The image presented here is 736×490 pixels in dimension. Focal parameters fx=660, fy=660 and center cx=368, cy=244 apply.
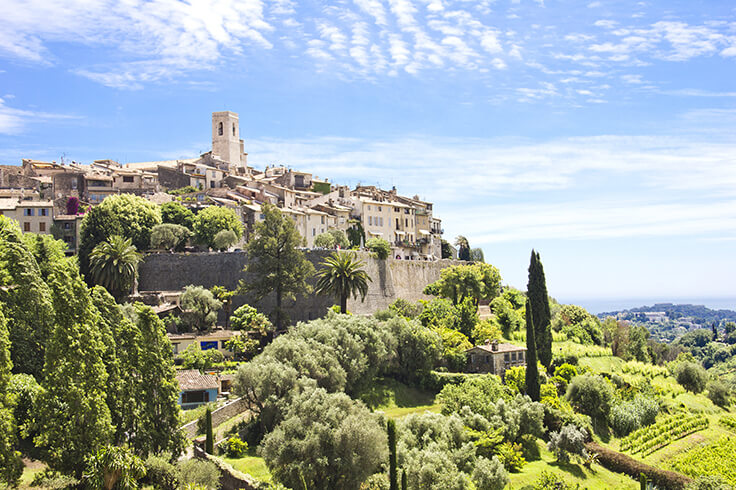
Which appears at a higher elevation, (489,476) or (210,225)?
(210,225)

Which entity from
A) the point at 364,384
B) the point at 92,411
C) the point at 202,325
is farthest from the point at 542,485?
the point at 202,325

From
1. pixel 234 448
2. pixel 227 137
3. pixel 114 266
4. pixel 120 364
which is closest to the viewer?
pixel 120 364

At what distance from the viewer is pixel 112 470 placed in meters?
24.0

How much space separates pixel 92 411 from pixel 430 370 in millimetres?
29314

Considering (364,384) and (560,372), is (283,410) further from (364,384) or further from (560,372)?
(560,372)

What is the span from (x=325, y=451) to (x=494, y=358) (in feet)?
76.5

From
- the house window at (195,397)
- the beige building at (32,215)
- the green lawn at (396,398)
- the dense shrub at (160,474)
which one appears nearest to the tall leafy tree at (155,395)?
the dense shrub at (160,474)

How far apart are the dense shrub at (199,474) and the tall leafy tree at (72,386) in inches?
155

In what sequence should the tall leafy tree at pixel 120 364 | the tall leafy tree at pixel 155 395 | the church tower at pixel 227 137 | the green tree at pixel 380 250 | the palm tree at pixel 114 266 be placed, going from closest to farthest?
the tall leafy tree at pixel 120 364 → the tall leafy tree at pixel 155 395 → the palm tree at pixel 114 266 → the green tree at pixel 380 250 → the church tower at pixel 227 137

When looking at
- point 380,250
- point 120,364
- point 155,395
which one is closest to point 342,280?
point 380,250

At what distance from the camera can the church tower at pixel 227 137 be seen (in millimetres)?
124938

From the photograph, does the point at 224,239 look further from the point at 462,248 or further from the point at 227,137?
the point at 227,137

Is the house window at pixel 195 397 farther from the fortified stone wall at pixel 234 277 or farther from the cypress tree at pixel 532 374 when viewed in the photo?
the cypress tree at pixel 532 374

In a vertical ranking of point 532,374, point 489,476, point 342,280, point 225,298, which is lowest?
point 489,476
